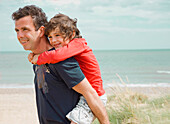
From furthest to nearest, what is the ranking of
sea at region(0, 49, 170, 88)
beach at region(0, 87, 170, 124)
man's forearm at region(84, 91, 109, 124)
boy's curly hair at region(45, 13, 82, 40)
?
sea at region(0, 49, 170, 88) → beach at region(0, 87, 170, 124) → boy's curly hair at region(45, 13, 82, 40) → man's forearm at region(84, 91, 109, 124)

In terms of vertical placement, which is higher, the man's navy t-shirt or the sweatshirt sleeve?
the sweatshirt sleeve

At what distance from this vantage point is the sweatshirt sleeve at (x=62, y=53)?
178cm

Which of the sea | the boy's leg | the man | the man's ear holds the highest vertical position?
the man's ear

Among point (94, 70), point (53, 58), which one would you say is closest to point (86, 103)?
point (94, 70)

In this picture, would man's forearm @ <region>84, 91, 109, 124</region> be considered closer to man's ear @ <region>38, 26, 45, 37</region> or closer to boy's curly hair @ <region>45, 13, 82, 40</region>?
boy's curly hair @ <region>45, 13, 82, 40</region>

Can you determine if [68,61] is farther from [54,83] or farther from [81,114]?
[81,114]

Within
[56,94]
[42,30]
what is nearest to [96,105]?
[56,94]

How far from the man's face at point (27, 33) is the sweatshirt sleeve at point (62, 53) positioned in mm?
192

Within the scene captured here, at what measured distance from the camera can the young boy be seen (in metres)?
1.84

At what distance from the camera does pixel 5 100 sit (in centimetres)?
1141

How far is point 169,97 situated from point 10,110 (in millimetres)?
5691

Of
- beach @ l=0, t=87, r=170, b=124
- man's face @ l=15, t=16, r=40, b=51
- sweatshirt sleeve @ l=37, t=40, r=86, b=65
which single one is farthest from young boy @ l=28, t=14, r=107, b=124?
beach @ l=0, t=87, r=170, b=124

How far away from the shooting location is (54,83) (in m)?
1.84

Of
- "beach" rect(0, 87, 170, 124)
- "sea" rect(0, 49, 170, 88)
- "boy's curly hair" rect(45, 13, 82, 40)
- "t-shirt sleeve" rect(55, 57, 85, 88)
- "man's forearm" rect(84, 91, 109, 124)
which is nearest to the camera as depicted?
"t-shirt sleeve" rect(55, 57, 85, 88)
